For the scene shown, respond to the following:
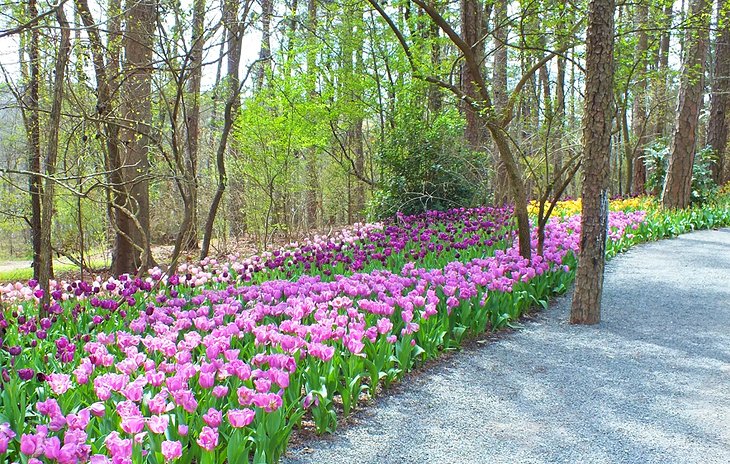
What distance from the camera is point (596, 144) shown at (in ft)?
14.6

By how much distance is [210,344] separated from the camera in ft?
9.46

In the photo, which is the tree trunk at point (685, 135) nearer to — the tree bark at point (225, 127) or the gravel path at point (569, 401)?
the gravel path at point (569, 401)

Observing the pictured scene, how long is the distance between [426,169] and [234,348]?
725 centimetres

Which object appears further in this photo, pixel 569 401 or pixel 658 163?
pixel 658 163

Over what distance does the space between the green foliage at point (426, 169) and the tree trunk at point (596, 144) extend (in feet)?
17.4

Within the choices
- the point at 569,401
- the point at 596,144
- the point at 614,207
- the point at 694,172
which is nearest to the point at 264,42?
the point at 614,207

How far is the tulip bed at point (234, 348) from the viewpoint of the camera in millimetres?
2164

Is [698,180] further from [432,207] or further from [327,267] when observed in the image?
[327,267]

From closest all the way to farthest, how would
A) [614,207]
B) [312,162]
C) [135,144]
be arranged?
[135,144] → [614,207] → [312,162]

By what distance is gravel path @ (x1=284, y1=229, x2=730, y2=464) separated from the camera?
268 cm

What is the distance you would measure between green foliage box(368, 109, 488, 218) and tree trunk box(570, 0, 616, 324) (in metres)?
5.31

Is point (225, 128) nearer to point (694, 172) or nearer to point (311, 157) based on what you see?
point (311, 157)

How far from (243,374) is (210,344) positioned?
0.40 m

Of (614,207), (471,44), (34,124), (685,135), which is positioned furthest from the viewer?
(614,207)
